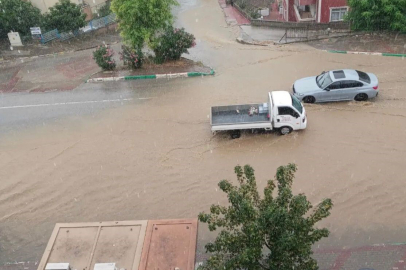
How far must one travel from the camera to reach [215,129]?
15008 mm

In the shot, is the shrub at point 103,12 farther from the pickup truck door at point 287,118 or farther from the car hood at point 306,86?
the pickup truck door at point 287,118

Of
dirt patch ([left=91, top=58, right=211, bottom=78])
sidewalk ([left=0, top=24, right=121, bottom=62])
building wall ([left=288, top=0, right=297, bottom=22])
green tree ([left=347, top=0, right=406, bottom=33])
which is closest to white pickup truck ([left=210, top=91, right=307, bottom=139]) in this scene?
dirt patch ([left=91, top=58, right=211, bottom=78])

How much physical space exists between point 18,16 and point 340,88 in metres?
22.6

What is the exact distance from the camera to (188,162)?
579 inches

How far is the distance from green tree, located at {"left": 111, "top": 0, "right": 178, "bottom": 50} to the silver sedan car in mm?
8937

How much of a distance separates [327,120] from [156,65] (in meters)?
10.8

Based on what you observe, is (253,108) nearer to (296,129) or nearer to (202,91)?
(296,129)

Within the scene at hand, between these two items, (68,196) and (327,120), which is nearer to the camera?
(68,196)

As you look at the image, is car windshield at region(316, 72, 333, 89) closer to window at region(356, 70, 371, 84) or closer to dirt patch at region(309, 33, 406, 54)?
window at region(356, 70, 371, 84)

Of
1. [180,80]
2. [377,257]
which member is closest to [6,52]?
[180,80]

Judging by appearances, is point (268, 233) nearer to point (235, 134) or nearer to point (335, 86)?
point (235, 134)

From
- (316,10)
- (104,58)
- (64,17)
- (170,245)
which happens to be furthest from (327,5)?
(170,245)

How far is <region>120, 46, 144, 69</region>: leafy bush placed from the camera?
2195 centimetres

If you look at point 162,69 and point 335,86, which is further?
point 162,69
